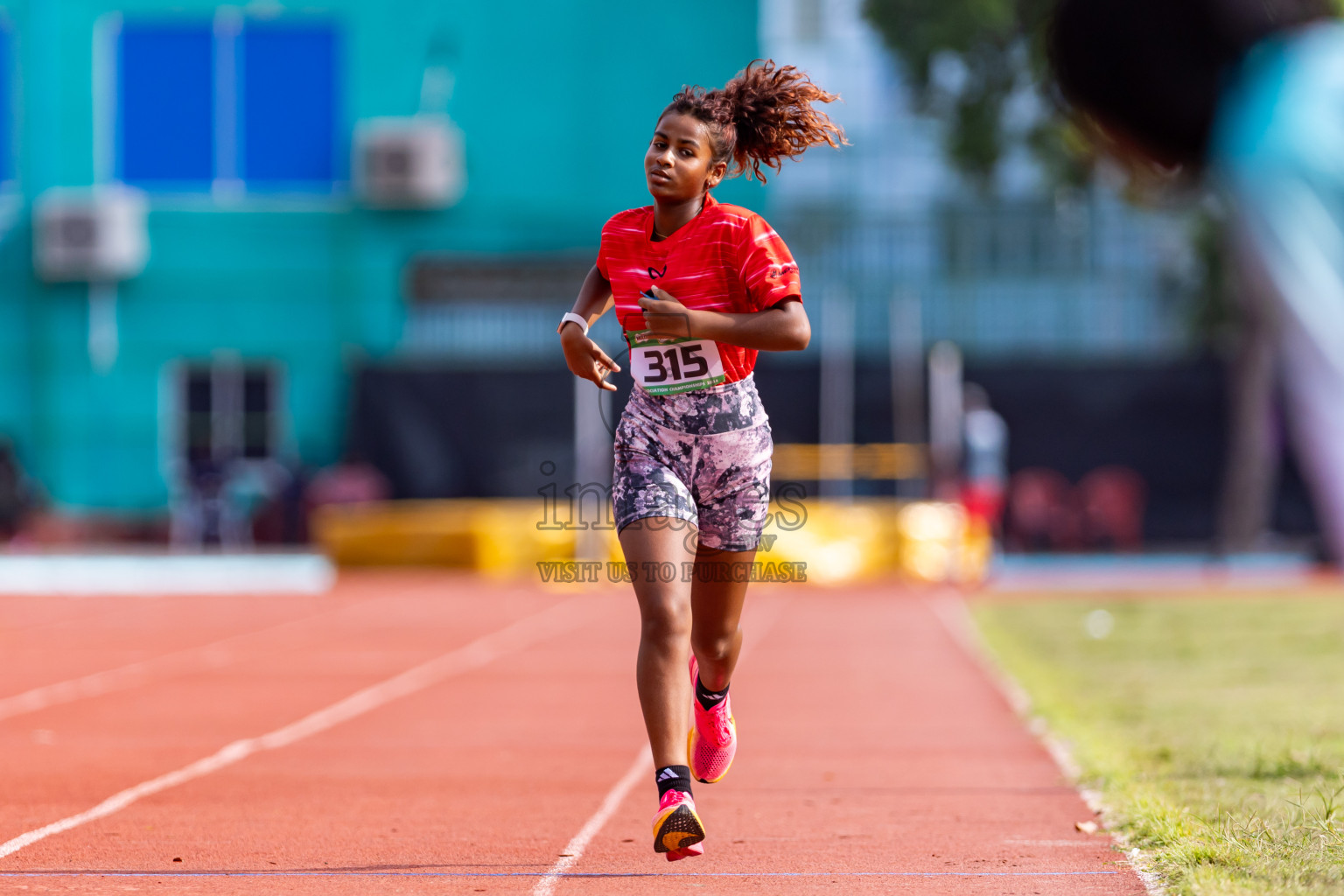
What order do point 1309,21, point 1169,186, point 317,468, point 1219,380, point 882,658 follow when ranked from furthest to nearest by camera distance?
point 317,468
point 1219,380
point 882,658
point 1169,186
point 1309,21

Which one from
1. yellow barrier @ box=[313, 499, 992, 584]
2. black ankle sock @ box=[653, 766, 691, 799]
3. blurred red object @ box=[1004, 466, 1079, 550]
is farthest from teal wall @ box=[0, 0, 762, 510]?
black ankle sock @ box=[653, 766, 691, 799]

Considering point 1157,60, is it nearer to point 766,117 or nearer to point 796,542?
point 766,117

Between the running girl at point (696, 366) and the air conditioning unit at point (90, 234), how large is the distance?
25977 mm

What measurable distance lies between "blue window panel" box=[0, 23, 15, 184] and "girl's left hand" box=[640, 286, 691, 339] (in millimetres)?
28105

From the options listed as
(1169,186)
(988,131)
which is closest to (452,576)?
(988,131)

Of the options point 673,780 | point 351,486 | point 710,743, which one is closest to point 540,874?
point 673,780

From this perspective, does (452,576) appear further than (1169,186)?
Yes

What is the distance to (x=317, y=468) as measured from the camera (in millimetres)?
30344

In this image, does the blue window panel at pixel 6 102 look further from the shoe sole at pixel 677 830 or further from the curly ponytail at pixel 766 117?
the shoe sole at pixel 677 830

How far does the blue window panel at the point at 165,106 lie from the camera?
30.7 m

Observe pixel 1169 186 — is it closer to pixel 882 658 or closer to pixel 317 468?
pixel 882 658

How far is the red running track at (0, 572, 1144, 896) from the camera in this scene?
18.2 feet

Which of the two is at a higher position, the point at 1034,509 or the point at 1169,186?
the point at 1169,186

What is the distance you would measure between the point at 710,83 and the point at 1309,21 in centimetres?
2706
